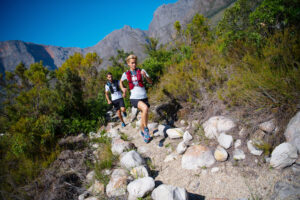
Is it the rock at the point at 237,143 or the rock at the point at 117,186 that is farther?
the rock at the point at 237,143

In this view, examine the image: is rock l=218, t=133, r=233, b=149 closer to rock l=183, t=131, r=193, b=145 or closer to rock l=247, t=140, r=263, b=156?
rock l=247, t=140, r=263, b=156

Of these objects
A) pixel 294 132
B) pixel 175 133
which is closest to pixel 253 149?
pixel 294 132

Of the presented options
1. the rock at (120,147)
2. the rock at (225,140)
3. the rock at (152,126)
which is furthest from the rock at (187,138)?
the rock at (120,147)

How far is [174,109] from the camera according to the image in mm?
4121

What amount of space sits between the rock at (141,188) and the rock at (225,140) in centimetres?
135

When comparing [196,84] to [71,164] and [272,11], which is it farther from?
[71,164]

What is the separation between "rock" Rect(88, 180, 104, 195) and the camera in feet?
7.52

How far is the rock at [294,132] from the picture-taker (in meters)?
1.70

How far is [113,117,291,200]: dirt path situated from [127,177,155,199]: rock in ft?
1.38

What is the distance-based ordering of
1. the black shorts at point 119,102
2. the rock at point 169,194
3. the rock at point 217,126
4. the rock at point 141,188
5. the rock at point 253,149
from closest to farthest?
the rock at point 169,194
the rock at point 141,188
the rock at point 253,149
the rock at point 217,126
the black shorts at point 119,102

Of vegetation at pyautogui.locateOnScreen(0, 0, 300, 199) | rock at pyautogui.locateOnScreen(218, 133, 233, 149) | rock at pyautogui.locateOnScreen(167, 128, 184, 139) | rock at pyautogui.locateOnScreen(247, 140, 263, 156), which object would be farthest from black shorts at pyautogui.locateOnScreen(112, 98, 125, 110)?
rock at pyautogui.locateOnScreen(247, 140, 263, 156)

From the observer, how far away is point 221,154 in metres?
2.24

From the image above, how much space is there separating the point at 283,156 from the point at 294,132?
13.6 inches

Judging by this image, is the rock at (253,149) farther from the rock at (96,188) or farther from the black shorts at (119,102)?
the black shorts at (119,102)
